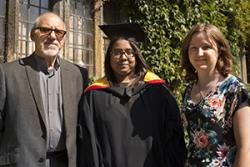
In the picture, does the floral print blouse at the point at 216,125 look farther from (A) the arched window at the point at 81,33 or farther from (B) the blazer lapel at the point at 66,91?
(A) the arched window at the point at 81,33

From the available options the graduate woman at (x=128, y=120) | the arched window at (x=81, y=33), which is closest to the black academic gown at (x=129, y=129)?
the graduate woman at (x=128, y=120)

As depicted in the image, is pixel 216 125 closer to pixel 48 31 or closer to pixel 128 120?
pixel 128 120

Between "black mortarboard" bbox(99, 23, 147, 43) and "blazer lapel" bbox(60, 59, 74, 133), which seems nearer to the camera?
"blazer lapel" bbox(60, 59, 74, 133)

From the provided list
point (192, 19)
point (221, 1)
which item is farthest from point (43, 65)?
point (221, 1)

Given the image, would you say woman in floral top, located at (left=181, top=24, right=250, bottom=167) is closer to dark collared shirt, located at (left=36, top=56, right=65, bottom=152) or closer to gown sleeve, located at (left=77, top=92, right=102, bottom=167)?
gown sleeve, located at (left=77, top=92, right=102, bottom=167)

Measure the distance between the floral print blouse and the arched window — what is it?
323 cm

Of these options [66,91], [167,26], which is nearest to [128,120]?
[66,91]

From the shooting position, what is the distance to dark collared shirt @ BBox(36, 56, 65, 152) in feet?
9.41

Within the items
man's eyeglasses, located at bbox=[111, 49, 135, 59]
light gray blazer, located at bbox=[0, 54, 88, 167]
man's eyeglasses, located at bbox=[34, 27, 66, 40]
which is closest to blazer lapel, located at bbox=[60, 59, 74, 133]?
light gray blazer, located at bbox=[0, 54, 88, 167]

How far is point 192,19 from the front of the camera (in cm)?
622

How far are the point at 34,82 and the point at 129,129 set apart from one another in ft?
2.54

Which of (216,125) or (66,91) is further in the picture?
(66,91)

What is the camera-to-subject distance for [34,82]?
9.57 ft

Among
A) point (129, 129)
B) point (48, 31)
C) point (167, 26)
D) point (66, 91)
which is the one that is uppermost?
point (167, 26)
